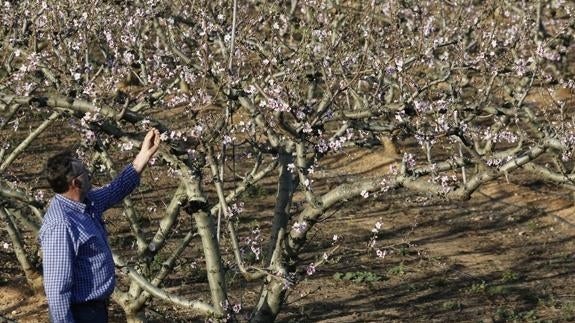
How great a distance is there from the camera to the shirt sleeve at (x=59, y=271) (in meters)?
5.10

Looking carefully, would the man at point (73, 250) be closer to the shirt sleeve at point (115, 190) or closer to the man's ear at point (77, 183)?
the man's ear at point (77, 183)

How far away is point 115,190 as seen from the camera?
594 centimetres

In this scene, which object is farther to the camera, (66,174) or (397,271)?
(397,271)

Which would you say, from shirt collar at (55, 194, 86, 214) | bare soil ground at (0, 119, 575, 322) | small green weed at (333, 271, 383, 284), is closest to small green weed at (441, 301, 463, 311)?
bare soil ground at (0, 119, 575, 322)

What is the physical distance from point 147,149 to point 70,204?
0.82 metres

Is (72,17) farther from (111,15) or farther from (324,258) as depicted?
(324,258)

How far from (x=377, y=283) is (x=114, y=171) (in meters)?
4.30

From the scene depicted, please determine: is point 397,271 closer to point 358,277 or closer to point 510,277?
point 358,277

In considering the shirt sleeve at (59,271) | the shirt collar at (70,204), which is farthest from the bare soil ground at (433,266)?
the shirt sleeve at (59,271)

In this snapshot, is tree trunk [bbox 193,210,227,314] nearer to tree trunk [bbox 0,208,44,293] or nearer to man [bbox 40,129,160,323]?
man [bbox 40,129,160,323]

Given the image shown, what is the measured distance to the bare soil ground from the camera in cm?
1088

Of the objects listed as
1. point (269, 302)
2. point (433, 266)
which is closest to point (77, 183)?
point (269, 302)

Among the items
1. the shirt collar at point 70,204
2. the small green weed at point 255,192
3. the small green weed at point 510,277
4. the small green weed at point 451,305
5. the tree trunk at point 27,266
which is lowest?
the small green weed at point 451,305

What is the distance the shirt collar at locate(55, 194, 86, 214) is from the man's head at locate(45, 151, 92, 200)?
4cm
